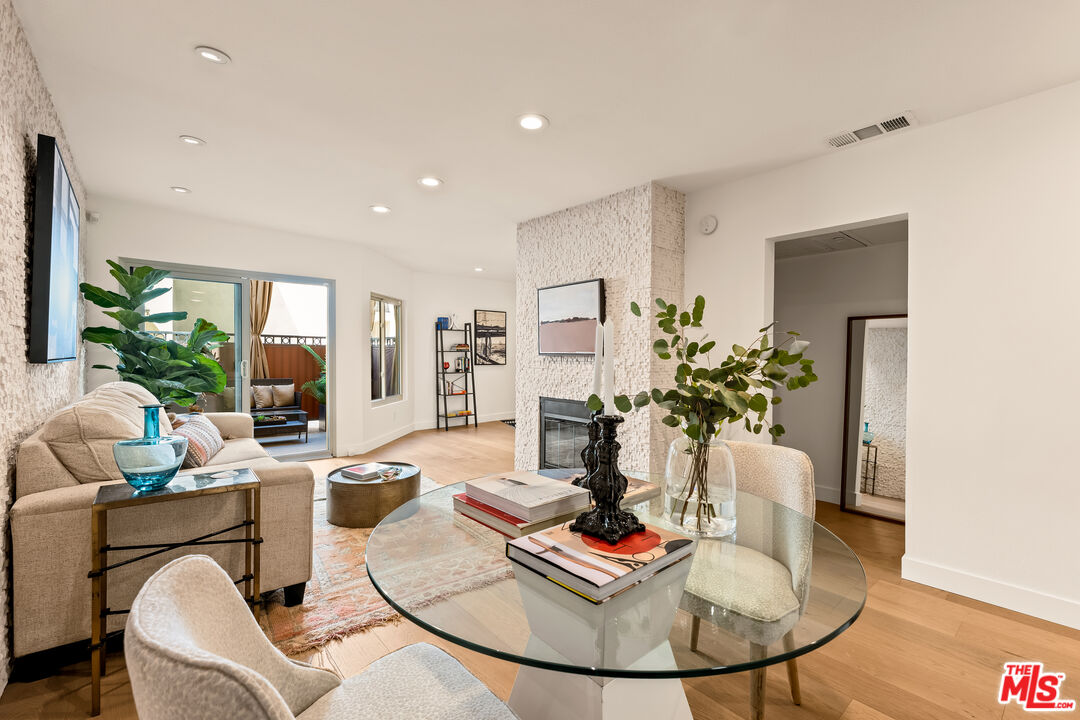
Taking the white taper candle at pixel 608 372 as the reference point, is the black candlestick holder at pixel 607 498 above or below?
below

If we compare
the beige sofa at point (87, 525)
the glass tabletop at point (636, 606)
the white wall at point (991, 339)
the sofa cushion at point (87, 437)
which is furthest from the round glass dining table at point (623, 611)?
the white wall at point (991, 339)

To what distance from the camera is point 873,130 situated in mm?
2590

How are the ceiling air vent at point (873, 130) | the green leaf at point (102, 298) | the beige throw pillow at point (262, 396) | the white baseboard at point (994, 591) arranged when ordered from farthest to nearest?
the beige throw pillow at point (262, 396)
the green leaf at point (102, 298)
the ceiling air vent at point (873, 130)
the white baseboard at point (994, 591)

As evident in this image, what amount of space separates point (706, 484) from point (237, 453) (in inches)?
120

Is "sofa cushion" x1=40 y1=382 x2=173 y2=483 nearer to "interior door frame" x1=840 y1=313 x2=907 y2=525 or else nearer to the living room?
the living room

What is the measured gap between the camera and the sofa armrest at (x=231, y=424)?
3.79 meters

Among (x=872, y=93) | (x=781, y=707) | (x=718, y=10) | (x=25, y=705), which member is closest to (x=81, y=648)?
(x=25, y=705)

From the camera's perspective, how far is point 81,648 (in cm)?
183

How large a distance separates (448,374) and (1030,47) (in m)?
6.72

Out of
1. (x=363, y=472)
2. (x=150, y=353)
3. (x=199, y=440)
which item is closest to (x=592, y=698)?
(x=363, y=472)

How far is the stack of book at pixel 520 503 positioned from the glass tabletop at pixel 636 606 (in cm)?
6

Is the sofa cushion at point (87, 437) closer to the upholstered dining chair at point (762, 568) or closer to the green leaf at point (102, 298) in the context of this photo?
the green leaf at point (102, 298)

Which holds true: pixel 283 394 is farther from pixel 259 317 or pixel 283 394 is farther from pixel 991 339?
pixel 991 339

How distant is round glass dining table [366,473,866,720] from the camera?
824 millimetres
